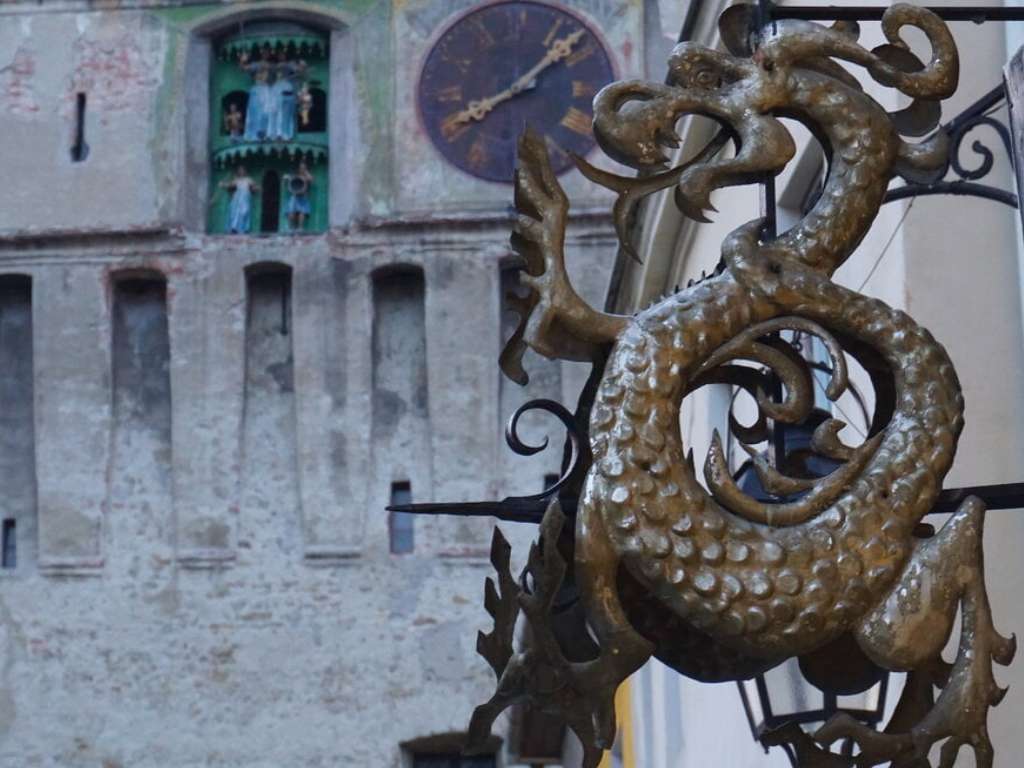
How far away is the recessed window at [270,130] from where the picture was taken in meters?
14.8

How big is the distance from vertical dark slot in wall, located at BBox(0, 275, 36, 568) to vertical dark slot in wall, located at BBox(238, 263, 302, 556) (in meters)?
1.33

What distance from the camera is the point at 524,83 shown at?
1479 centimetres

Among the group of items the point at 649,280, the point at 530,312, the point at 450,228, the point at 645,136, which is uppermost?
the point at 450,228

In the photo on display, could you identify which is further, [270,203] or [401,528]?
[270,203]

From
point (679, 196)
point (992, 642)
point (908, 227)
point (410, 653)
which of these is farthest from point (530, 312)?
point (410, 653)

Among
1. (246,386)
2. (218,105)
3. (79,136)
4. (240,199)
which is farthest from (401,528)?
(79,136)

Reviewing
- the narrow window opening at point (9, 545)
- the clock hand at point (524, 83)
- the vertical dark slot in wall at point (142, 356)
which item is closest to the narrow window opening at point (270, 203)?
the vertical dark slot in wall at point (142, 356)

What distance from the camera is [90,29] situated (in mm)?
15070

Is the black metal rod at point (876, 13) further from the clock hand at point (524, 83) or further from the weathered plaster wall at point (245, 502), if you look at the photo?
the clock hand at point (524, 83)

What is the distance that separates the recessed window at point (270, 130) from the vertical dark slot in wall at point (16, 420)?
1326 millimetres

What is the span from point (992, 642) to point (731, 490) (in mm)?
234

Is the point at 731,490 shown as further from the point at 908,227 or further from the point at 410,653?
the point at 410,653

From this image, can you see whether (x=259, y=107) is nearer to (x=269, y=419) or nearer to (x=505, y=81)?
(x=505, y=81)

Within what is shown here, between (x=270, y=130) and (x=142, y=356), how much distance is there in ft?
5.31
